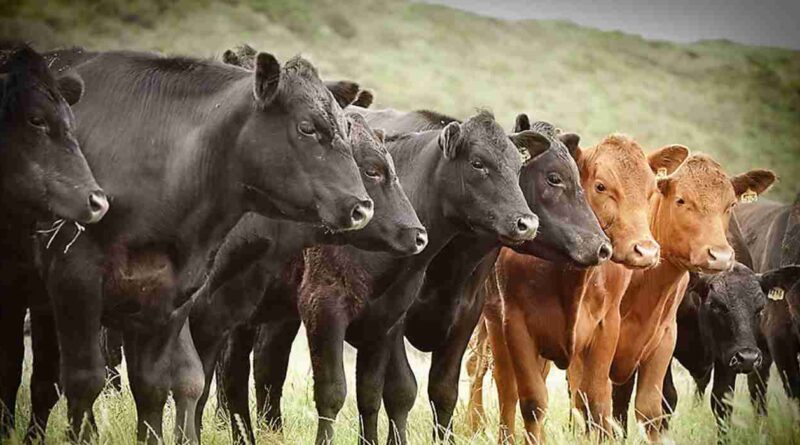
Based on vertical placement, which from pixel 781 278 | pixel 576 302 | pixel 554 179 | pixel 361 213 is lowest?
pixel 781 278

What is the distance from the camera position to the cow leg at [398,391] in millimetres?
7398

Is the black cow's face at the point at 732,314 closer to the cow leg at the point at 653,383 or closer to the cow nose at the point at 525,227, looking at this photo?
the cow leg at the point at 653,383

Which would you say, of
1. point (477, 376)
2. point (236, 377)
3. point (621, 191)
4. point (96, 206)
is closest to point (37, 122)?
point (96, 206)

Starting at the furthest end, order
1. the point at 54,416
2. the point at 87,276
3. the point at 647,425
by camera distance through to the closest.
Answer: the point at 647,425 → the point at 54,416 → the point at 87,276

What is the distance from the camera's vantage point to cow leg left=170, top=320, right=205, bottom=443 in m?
6.20

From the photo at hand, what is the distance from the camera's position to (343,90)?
6.72 metres

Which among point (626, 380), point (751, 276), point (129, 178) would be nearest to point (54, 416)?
point (129, 178)

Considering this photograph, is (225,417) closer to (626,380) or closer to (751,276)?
Result: (626,380)

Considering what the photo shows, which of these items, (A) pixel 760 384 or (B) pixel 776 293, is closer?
(B) pixel 776 293

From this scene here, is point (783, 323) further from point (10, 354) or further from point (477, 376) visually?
point (10, 354)

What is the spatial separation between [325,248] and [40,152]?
2.21m

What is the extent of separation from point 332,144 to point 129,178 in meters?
1.01

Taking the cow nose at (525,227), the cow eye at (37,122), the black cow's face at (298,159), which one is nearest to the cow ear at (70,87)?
the cow eye at (37,122)

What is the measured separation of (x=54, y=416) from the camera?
24.4 feet
